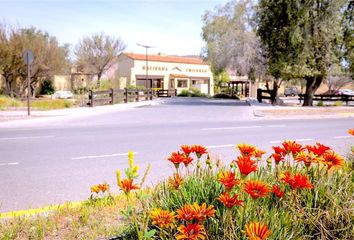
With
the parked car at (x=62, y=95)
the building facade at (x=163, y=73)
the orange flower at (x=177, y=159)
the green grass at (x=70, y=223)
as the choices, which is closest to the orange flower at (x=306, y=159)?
the orange flower at (x=177, y=159)

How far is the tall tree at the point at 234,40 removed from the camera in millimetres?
28644

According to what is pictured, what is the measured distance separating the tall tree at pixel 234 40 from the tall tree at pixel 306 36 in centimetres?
455

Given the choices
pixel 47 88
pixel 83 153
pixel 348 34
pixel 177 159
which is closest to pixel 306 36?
pixel 348 34

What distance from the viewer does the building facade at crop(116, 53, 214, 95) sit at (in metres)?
53.7

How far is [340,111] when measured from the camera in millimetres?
21172

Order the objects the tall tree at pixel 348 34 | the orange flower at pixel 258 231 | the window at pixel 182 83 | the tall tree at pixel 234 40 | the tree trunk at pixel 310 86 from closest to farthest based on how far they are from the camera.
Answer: the orange flower at pixel 258 231 < the tall tree at pixel 348 34 < the tree trunk at pixel 310 86 < the tall tree at pixel 234 40 < the window at pixel 182 83

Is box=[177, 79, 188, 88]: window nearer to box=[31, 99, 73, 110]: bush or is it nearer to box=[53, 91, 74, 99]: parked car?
box=[53, 91, 74, 99]: parked car

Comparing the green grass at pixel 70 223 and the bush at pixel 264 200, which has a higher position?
the bush at pixel 264 200

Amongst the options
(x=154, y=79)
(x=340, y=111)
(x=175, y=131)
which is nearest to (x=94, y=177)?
(x=175, y=131)

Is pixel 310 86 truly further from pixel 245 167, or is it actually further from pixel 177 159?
pixel 245 167

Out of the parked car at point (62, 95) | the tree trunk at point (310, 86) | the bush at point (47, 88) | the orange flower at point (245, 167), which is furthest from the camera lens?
the bush at point (47, 88)

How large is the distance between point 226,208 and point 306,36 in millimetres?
22975

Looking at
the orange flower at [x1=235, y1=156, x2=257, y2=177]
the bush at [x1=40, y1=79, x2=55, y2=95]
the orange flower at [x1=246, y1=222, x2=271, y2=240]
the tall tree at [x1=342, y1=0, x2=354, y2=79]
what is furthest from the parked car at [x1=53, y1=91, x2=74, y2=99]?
the orange flower at [x1=246, y1=222, x2=271, y2=240]

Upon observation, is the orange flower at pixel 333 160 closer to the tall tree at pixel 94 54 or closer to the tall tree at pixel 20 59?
the tall tree at pixel 20 59
